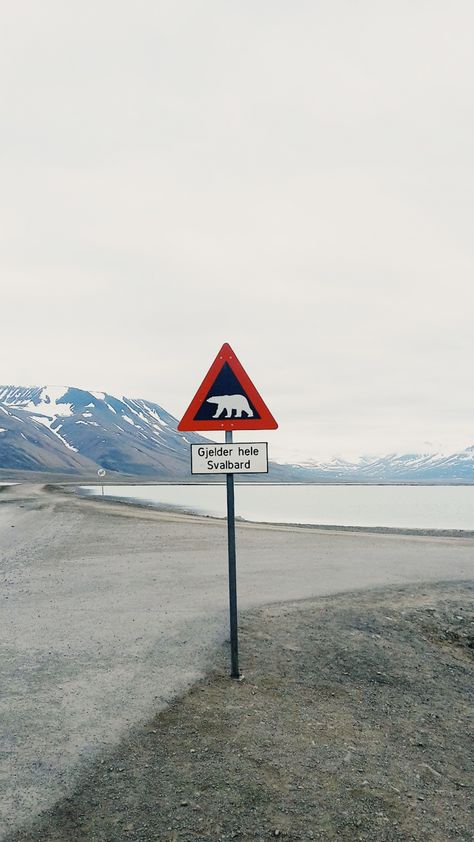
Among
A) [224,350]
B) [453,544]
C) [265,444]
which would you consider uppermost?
[224,350]

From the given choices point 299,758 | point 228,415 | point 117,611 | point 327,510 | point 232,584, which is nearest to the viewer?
point 299,758

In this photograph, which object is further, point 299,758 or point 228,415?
point 228,415

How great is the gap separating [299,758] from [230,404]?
12.0ft

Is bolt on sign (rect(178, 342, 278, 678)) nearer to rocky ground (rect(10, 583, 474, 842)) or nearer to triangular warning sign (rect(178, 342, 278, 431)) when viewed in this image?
triangular warning sign (rect(178, 342, 278, 431))

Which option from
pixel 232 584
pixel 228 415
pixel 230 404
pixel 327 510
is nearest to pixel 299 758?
pixel 232 584

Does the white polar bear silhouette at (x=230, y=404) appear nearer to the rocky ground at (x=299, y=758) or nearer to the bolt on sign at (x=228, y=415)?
the bolt on sign at (x=228, y=415)

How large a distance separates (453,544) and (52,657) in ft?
57.2

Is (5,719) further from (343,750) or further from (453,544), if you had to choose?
(453,544)

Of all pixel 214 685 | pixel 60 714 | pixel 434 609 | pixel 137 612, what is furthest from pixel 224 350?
pixel 434 609

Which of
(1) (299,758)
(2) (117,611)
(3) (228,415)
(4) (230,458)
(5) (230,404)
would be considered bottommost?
(1) (299,758)

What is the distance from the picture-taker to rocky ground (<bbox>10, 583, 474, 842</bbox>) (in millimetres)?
3936

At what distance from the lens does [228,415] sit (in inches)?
263

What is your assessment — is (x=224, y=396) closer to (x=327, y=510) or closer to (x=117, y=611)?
(x=117, y=611)

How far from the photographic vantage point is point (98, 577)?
1267 centimetres
